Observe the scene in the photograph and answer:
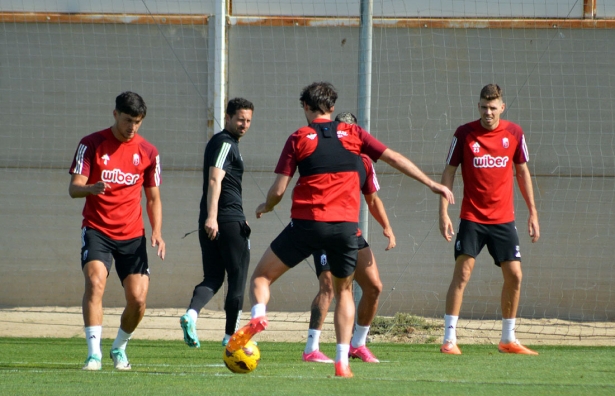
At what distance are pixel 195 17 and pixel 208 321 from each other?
159 inches

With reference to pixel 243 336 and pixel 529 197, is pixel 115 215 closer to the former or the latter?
pixel 243 336

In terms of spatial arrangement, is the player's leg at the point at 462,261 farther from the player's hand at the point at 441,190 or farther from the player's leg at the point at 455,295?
the player's hand at the point at 441,190

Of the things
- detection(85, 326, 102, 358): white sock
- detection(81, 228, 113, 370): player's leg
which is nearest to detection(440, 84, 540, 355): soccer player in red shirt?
detection(81, 228, 113, 370): player's leg

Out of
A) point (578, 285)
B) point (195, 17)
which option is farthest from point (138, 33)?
point (578, 285)

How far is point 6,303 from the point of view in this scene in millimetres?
11586

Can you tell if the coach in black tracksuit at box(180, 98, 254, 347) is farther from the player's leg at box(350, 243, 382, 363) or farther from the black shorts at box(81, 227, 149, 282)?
the player's leg at box(350, 243, 382, 363)

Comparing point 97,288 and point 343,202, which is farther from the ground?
point 343,202

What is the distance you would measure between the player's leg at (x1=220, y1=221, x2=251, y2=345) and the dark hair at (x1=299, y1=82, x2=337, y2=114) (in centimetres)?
234

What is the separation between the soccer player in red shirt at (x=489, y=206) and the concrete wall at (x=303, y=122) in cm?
373

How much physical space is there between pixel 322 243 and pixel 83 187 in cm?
184

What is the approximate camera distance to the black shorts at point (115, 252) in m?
6.15

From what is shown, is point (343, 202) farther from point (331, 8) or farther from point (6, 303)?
point (6, 303)

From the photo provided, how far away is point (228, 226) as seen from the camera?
299 inches

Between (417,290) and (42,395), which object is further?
(417,290)
